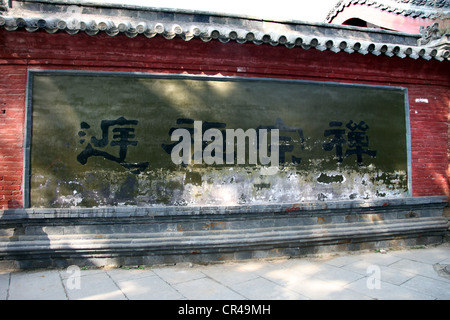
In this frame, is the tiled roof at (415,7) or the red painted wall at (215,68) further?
the tiled roof at (415,7)

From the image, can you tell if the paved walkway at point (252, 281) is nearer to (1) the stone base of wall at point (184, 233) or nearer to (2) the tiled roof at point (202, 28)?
(1) the stone base of wall at point (184, 233)

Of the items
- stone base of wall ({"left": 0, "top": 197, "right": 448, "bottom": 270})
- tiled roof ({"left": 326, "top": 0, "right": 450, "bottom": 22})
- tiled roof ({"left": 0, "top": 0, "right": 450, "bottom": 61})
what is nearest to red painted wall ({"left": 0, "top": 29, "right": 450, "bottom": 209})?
tiled roof ({"left": 0, "top": 0, "right": 450, "bottom": 61})

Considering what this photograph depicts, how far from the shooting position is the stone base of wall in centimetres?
466

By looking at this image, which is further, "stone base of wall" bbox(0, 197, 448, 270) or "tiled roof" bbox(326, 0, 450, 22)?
"tiled roof" bbox(326, 0, 450, 22)

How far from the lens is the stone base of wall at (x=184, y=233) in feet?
15.3

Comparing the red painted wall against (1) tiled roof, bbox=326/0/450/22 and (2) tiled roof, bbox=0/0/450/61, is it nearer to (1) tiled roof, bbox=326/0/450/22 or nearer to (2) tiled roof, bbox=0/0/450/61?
(2) tiled roof, bbox=0/0/450/61

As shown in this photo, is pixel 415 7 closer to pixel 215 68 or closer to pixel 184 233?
pixel 215 68

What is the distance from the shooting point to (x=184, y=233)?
496 cm

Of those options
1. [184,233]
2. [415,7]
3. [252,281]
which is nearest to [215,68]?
[184,233]

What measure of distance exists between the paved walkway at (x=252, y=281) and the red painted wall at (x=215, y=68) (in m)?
1.42

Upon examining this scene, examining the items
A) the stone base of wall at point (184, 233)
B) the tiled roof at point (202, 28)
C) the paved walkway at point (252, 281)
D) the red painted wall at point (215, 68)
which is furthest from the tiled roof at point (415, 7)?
the paved walkway at point (252, 281)

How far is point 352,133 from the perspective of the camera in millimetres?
5750

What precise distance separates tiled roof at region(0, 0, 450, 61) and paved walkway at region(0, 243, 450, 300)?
3.43m

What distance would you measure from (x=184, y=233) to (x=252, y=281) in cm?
133
